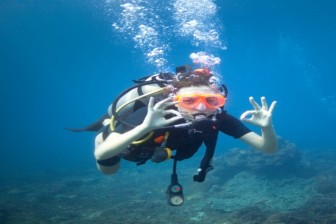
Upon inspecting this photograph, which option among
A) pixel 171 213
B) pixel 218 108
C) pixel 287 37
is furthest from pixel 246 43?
pixel 218 108

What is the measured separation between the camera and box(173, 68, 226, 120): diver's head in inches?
161

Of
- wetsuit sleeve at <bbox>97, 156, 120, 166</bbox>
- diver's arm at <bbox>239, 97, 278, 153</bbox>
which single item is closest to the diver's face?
diver's arm at <bbox>239, 97, 278, 153</bbox>

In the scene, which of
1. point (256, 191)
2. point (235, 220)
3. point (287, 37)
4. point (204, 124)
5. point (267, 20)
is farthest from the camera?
point (287, 37)

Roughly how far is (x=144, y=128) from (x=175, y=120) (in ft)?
1.47

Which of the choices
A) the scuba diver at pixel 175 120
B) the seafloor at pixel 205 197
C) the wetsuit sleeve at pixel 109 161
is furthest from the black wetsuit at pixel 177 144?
the seafloor at pixel 205 197

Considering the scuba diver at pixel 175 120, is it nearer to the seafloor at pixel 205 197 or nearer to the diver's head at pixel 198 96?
the diver's head at pixel 198 96

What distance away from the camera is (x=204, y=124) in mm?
3875

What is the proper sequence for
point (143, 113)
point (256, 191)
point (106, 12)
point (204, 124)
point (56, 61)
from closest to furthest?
point (204, 124) < point (143, 113) < point (256, 191) < point (106, 12) < point (56, 61)

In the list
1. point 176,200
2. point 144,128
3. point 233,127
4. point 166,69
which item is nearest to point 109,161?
point 176,200

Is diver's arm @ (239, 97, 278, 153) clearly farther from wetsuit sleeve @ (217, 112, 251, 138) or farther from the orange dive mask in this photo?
the orange dive mask

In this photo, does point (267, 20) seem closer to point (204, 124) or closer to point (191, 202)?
point (191, 202)

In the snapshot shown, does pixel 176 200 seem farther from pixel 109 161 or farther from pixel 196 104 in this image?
pixel 196 104

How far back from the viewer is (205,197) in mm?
12961

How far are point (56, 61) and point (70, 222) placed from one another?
46966 mm
